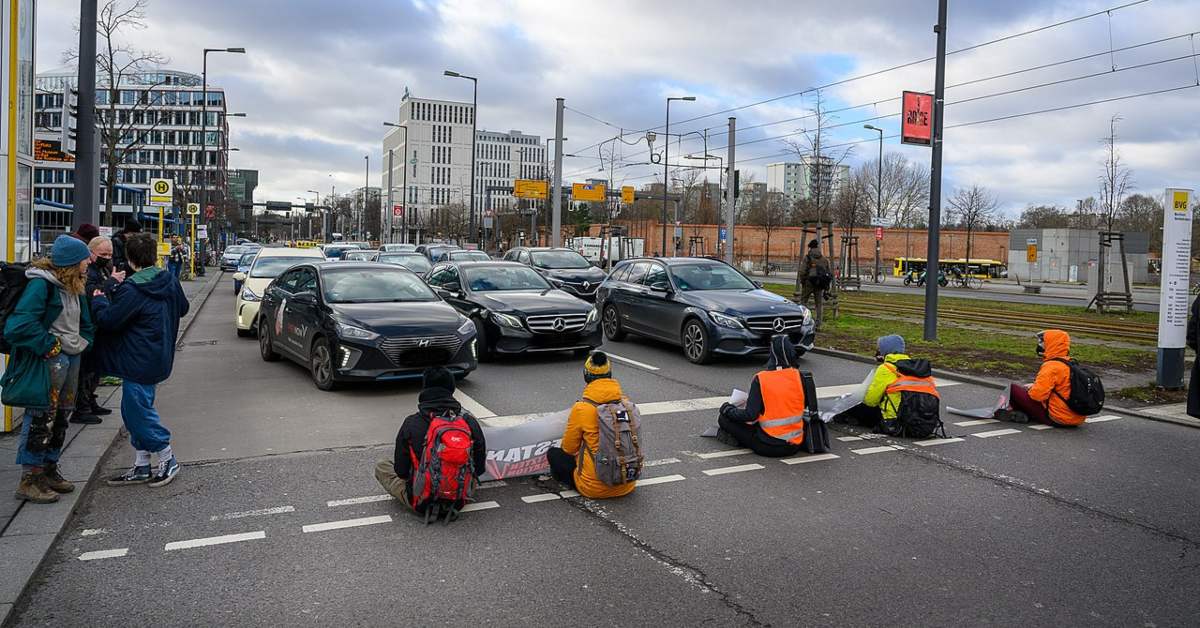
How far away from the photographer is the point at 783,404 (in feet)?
24.8

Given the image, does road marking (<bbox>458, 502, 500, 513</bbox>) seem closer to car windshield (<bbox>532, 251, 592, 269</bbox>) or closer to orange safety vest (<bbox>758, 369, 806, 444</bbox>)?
orange safety vest (<bbox>758, 369, 806, 444</bbox>)

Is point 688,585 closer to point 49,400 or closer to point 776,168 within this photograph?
point 49,400

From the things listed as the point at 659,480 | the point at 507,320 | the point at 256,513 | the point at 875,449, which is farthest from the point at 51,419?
the point at 507,320

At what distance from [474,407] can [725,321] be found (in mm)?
4721

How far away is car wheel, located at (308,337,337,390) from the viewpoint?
1049 cm

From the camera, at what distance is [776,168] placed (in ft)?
355

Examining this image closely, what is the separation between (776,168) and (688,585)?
107 m

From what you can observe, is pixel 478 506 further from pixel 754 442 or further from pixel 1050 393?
Answer: pixel 1050 393

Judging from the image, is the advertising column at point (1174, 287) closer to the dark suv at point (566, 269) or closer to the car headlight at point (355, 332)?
the car headlight at point (355, 332)

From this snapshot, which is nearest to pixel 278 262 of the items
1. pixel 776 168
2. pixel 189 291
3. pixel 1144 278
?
pixel 189 291

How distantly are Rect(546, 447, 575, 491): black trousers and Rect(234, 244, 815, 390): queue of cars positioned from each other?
4121mm

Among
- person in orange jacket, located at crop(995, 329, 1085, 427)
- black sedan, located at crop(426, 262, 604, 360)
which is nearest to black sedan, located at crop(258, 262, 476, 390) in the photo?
black sedan, located at crop(426, 262, 604, 360)

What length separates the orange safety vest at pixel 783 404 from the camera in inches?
295

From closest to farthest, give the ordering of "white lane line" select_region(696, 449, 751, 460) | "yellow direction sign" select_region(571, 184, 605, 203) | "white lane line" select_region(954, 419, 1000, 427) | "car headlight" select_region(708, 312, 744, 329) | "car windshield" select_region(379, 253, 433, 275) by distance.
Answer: "white lane line" select_region(696, 449, 751, 460), "white lane line" select_region(954, 419, 1000, 427), "car headlight" select_region(708, 312, 744, 329), "car windshield" select_region(379, 253, 433, 275), "yellow direction sign" select_region(571, 184, 605, 203)
